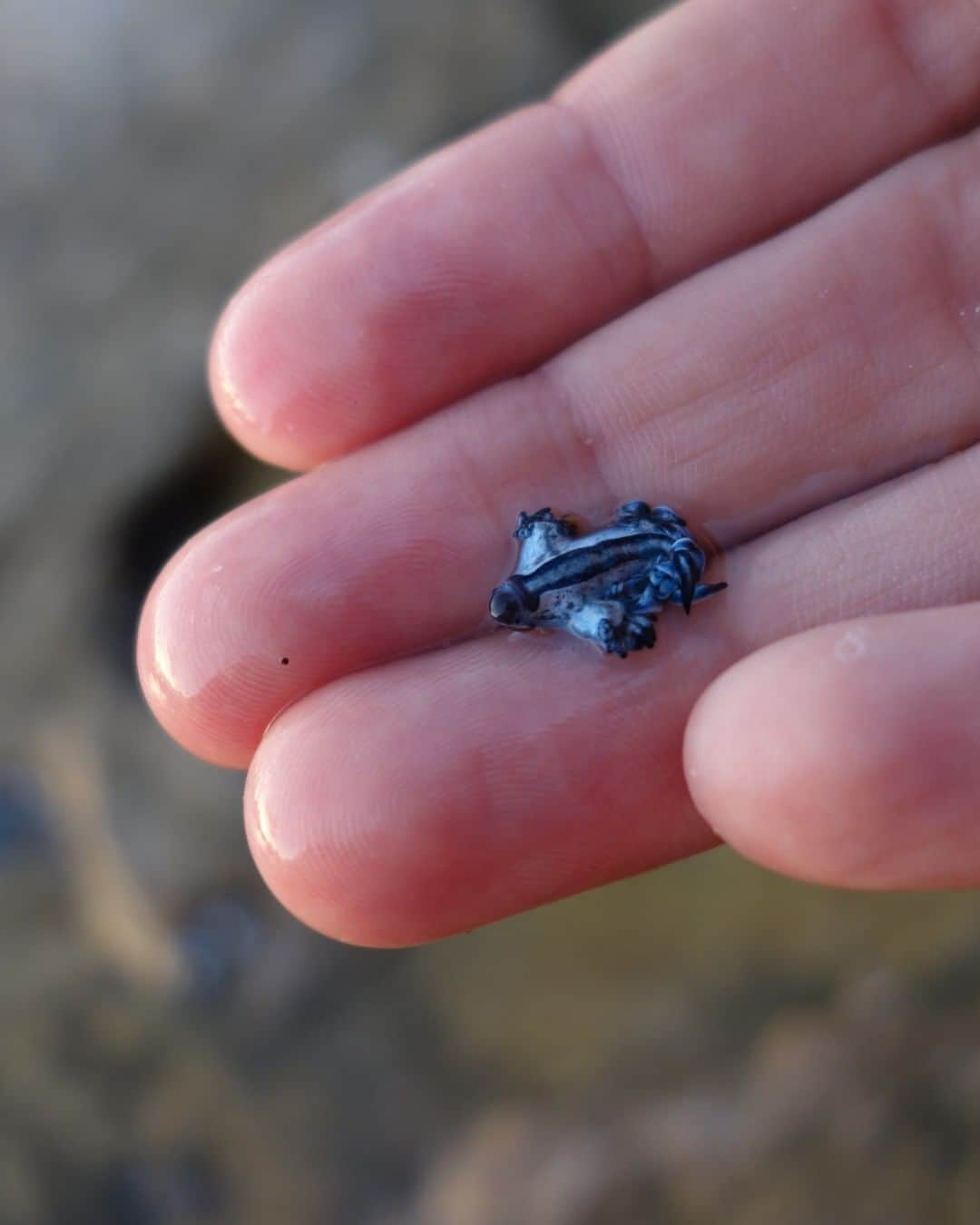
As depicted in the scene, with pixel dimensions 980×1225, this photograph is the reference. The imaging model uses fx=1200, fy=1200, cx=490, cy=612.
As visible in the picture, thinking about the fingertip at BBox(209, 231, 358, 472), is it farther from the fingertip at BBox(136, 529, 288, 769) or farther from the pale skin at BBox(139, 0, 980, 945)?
the fingertip at BBox(136, 529, 288, 769)

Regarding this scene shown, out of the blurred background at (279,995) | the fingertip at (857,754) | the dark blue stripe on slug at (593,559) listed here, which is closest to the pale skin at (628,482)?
the fingertip at (857,754)

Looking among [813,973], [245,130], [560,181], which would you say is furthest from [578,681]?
[245,130]

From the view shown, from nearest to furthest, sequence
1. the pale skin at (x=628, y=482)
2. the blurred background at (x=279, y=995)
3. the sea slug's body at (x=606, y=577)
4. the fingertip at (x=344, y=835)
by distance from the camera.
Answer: the pale skin at (x=628, y=482) < the fingertip at (x=344, y=835) < the sea slug's body at (x=606, y=577) < the blurred background at (x=279, y=995)

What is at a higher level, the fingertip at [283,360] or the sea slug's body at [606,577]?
the fingertip at [283,360]

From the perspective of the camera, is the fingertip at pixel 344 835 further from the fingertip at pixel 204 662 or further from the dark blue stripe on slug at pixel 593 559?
the dark blue stripe on slug at pixel 593 559

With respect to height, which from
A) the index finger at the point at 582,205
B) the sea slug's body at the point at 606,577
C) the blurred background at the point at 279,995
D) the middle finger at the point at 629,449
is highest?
the index finger at the point at 582,205

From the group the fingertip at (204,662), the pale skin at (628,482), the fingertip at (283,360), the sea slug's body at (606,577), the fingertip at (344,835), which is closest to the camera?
the pale skin at (628,482)

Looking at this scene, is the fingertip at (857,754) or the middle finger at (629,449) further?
the middle finger at (629,449)

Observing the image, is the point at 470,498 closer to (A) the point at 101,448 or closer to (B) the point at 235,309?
(B) the point at 235,309
